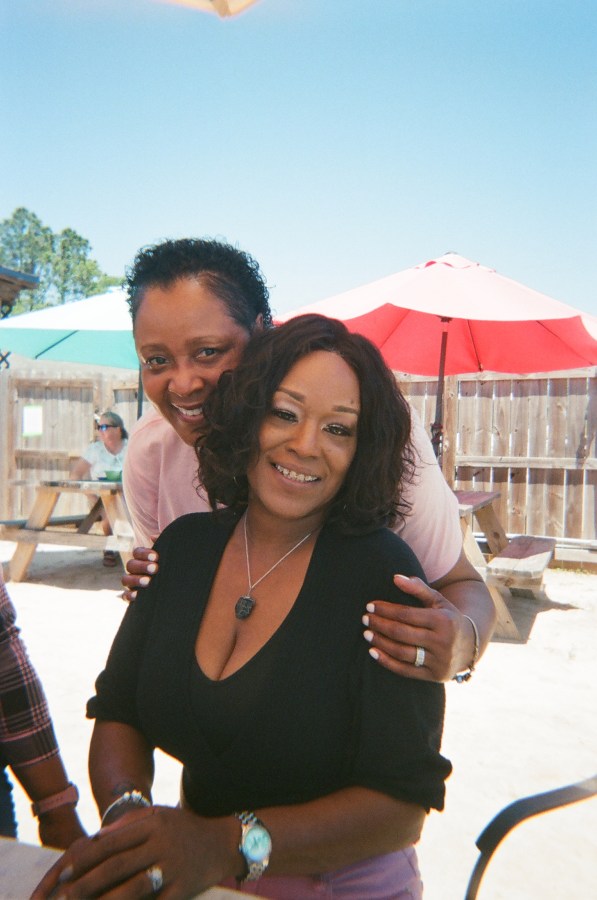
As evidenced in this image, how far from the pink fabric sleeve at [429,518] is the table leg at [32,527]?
20.2 ft

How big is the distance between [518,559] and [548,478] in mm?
3167

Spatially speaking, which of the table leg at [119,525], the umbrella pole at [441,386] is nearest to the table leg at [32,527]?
the table leg at [119,525]

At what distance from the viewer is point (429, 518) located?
5.30 ft

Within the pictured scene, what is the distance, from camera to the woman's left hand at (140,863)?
0.96 meters

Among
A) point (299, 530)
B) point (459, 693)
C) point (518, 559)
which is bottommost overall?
point (459, 693)

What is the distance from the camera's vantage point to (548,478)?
826 centimetres

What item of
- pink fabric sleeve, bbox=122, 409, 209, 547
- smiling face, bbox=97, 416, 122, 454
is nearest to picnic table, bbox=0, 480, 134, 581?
smiling face, bbox=97, 416, 122, 454

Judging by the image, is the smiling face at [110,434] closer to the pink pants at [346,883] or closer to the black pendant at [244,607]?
the black pendant at [244,607]

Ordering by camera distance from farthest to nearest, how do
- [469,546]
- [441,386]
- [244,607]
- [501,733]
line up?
[441,386] → [469,546] → [501,733] → [244,607]

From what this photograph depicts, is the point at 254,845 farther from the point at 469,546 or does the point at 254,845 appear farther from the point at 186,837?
the point at 469,546

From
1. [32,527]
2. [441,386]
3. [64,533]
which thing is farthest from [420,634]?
[32,527]

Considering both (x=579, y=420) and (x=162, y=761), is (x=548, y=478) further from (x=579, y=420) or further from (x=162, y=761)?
(x=162, y=761)

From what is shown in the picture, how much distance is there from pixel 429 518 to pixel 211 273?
2.40ft

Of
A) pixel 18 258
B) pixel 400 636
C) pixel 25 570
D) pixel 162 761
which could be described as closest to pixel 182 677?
pixel 400 636
